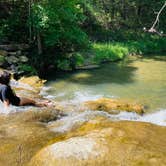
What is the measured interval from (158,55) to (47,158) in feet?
95.0

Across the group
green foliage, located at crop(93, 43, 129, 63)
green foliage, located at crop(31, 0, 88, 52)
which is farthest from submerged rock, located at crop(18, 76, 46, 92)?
green foliage, located at crop(93, 43, 129, 63)

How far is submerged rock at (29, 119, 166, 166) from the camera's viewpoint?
23.9 ft

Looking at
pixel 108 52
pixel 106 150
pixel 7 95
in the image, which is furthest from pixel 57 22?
pixel 106 150

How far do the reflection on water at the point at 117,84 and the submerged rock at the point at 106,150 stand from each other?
8123 mm

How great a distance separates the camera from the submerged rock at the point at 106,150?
7273mm

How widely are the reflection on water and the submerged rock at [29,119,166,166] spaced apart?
8.12m

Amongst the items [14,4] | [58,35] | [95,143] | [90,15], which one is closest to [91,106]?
[95,143]

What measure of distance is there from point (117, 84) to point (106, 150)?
1433 cm

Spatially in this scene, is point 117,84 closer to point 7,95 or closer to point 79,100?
point 79,100

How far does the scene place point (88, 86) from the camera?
21.2 meters

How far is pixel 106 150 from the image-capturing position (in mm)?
7602

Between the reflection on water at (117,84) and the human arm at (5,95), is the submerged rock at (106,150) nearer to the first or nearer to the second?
the human arm at (5,95)

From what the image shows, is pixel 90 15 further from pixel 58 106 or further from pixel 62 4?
pixel 58 106

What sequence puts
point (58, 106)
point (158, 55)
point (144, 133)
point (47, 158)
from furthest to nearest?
point (158, 55)
point (58, 106)
point (144, 133)
point (47, 158)
